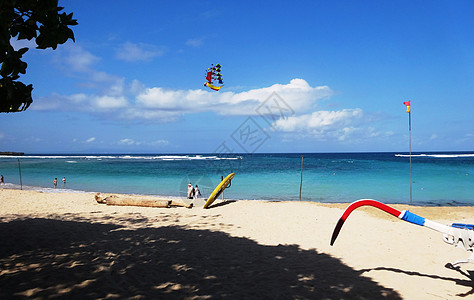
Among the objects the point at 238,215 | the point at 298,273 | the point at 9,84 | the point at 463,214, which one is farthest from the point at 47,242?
the point at 463,214

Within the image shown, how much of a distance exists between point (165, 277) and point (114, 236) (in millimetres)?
3676

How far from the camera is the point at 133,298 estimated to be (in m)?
4.41

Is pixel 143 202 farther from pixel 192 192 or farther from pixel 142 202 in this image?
pixel 192 192

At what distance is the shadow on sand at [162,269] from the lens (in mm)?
4758

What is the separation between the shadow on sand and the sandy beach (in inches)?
0.8

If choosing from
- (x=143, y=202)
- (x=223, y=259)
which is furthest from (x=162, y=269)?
(x=143, y=202)

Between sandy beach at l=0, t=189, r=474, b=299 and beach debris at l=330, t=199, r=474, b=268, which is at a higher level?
beach debris at l=330, t=199, r=474, b=268

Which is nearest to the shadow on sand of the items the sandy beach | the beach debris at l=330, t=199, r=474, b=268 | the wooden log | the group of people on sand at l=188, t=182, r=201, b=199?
the sandy beach

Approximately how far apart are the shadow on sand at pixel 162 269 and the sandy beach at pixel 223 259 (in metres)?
0.02

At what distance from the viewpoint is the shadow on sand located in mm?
4758

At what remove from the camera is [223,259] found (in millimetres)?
6691

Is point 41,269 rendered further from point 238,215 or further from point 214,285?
point 238,215

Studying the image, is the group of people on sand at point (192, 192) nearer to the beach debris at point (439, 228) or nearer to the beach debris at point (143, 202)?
the beach debris at point (143, 202)

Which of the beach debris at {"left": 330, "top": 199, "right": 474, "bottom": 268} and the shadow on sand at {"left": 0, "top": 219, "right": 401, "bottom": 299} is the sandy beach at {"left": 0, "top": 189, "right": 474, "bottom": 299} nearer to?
the shadow on sand at {"left": 0, "top": 219, "right": 401, "bottom": 299}
